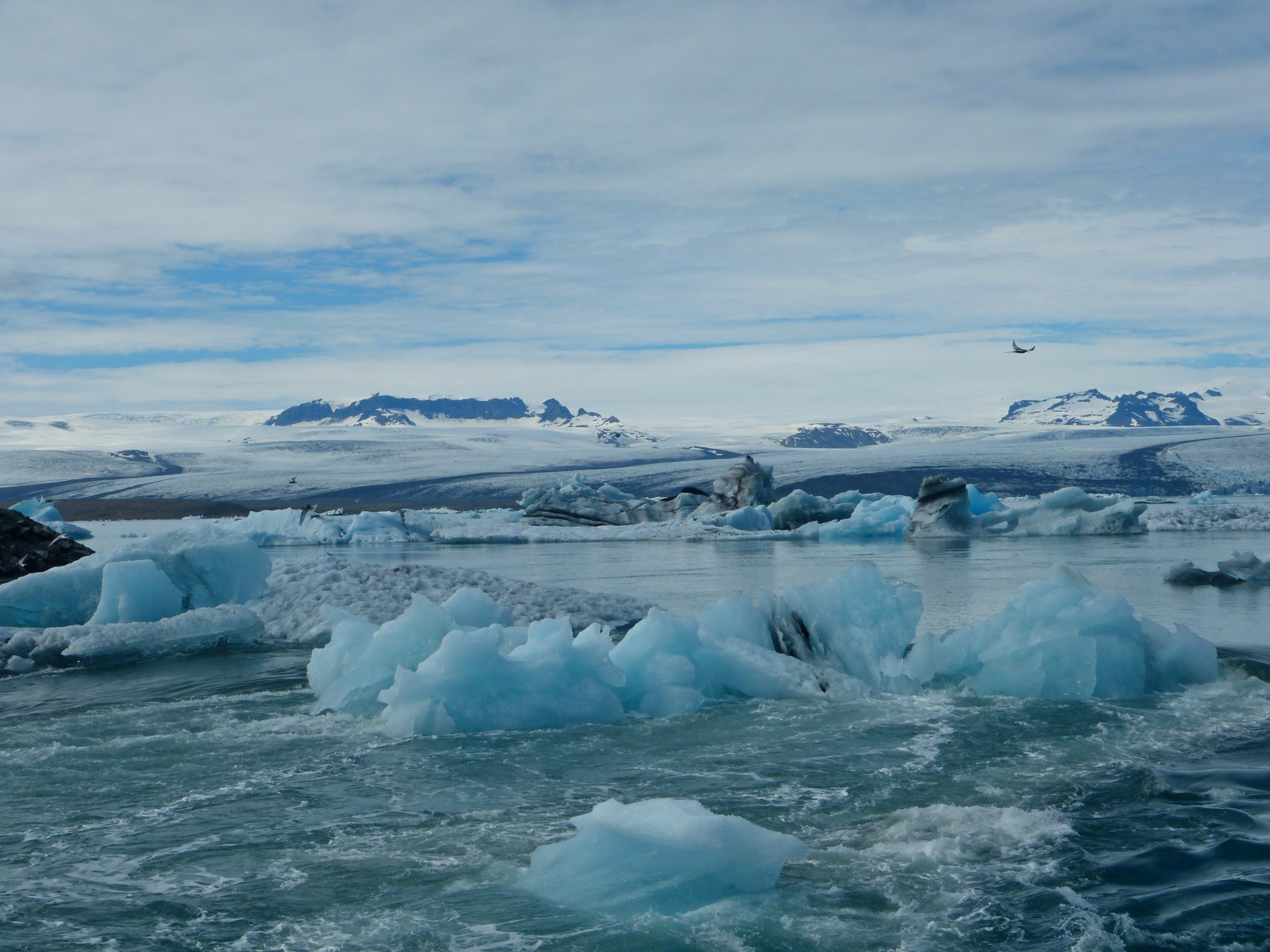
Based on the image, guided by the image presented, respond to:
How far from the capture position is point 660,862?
420cm

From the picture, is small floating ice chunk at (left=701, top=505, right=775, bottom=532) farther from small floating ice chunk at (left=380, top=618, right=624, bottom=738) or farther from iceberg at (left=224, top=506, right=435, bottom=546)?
small floating ice chunk at (left=380, top=618, right=624, bottom=738)

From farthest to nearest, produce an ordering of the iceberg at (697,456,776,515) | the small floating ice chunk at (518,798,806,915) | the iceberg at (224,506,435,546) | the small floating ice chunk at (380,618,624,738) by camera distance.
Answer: the iceberg at (697,456,776,515)
the iceberg at (224,506,435,546)
the small floating ice chunk at (380,618,624,738)
the small floating ice chunk at (518,798,806,915)

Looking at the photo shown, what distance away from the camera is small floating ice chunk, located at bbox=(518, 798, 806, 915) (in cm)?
413

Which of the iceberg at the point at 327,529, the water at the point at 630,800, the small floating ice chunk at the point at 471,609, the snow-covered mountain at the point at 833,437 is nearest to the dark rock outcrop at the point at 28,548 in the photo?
the water at the point at 630,800

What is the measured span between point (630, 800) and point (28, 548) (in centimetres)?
1076

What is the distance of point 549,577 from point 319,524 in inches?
608

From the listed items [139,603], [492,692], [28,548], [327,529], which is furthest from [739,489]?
[492,692]

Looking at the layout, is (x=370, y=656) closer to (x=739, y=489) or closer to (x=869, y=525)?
(x=869, y=525)

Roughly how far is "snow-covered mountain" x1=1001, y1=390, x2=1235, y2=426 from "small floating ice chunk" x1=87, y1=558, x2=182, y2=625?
515ft

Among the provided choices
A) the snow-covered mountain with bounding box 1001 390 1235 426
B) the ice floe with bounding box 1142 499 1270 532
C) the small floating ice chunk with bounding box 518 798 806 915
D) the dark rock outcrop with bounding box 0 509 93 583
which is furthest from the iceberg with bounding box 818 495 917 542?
the snow-covered mountain with bounding box 1001 390 1235 426

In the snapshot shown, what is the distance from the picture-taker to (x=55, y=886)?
14.3ft

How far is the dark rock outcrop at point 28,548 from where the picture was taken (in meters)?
12.8

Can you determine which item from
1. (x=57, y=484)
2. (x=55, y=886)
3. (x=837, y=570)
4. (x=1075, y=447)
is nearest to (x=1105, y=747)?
(x=55, y=886)

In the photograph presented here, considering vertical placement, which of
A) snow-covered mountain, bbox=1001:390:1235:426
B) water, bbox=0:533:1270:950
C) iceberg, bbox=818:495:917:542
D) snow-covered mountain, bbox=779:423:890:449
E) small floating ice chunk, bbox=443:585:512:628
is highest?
snow-covered mountain, bbox=1001:390:1235:426
